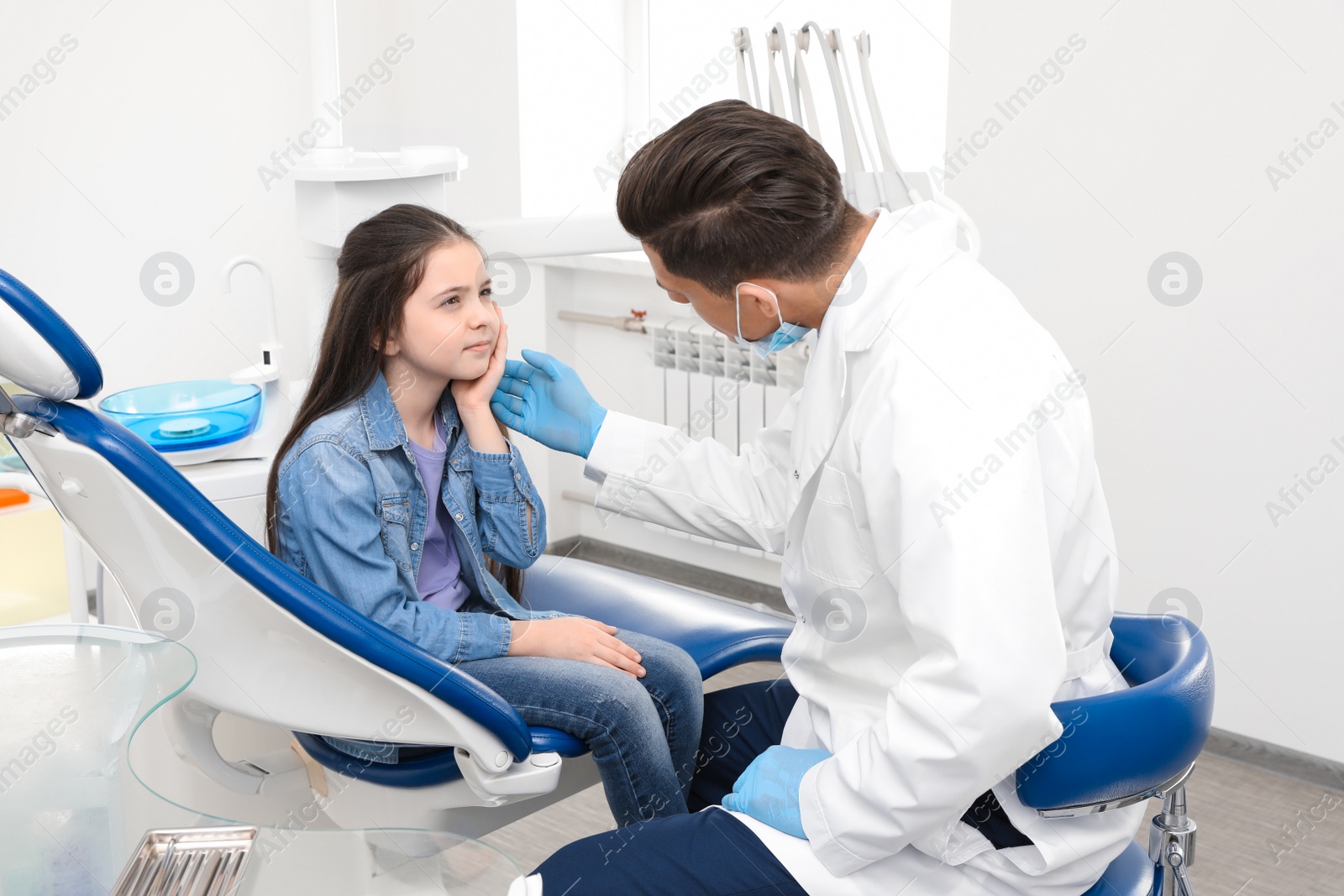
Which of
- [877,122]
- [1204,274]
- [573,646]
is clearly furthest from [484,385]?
[1204,274]

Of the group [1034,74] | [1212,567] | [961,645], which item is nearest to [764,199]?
[961,645]

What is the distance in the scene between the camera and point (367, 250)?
1.54m

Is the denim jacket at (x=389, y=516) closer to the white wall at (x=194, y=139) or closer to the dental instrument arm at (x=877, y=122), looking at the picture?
the dental instrument arm at (x=877, y=122)

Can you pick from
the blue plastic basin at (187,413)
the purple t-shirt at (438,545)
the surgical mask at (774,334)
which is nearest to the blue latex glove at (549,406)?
the purple t-shirt at (438,545)

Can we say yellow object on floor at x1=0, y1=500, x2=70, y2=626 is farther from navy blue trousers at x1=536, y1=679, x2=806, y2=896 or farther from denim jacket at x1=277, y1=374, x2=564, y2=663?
navy blue trousers at x1=536, y1=679, x2=806, y2=896

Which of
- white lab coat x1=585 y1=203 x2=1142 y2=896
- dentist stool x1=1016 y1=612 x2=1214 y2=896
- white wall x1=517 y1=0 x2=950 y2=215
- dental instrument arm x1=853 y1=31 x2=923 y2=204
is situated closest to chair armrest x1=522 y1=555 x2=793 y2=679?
white lab coat x1=585 y1=203 x2=1142 y2=896

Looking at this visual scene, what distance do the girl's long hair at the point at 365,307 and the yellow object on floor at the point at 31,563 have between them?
0.86 metres

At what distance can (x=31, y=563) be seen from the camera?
217 cm

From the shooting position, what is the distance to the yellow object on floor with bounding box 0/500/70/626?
214cm

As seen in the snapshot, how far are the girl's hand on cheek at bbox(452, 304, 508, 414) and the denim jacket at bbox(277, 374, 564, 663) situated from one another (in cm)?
7

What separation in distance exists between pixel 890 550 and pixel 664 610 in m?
0.69

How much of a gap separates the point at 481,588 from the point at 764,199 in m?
0.71

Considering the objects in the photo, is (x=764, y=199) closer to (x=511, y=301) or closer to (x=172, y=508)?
(x=172, y=508)

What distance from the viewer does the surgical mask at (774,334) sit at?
1215 millimetres
